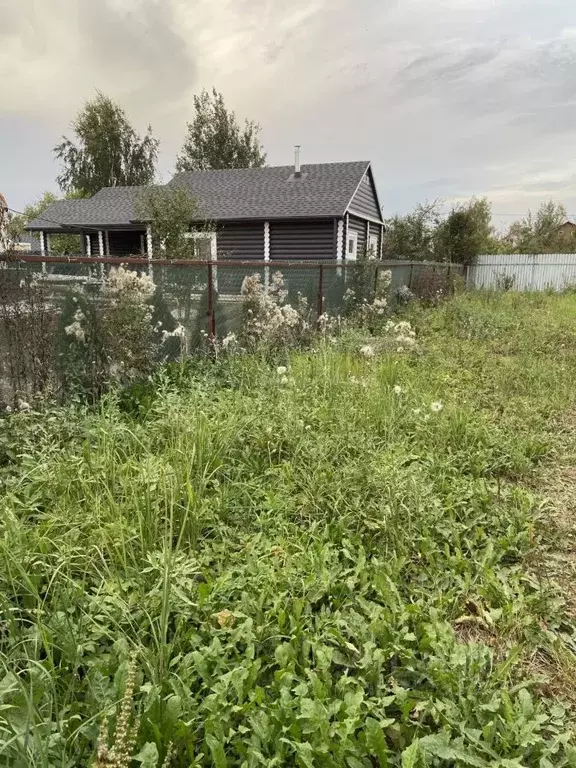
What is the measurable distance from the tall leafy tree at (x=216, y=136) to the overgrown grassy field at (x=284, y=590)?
3646 centimetres

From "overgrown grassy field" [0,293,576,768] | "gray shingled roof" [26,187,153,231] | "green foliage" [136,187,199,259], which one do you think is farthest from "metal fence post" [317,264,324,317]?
"gray shingled roof" [26,187,153,231]

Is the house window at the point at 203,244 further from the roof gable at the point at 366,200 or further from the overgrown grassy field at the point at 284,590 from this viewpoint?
the overgrown grassy field at the point at 284,590

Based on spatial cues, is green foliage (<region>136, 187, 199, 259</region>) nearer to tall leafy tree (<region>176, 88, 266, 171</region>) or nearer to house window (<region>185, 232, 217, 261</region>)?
house window (<region>185, 232, 217, 261</region>)

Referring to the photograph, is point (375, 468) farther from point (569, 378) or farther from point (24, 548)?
point (569, 378)

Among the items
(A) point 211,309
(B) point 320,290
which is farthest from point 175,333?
(B) point 320,290

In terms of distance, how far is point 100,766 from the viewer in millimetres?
963

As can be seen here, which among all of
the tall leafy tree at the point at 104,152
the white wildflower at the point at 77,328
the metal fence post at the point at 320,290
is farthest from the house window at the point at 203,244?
the tall leafy tree at the point at 104,152

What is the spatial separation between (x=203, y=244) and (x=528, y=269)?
46.4ft

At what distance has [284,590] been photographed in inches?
80.8

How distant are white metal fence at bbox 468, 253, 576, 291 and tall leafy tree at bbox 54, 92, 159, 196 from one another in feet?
81.8

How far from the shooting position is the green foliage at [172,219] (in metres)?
16.2

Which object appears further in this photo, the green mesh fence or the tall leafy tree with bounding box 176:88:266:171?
the tall leafy tree with bounding box 176:88:266:171

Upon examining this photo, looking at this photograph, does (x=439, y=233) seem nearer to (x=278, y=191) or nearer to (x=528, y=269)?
(x=528, y=269)

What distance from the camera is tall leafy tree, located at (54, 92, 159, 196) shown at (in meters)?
33.1
